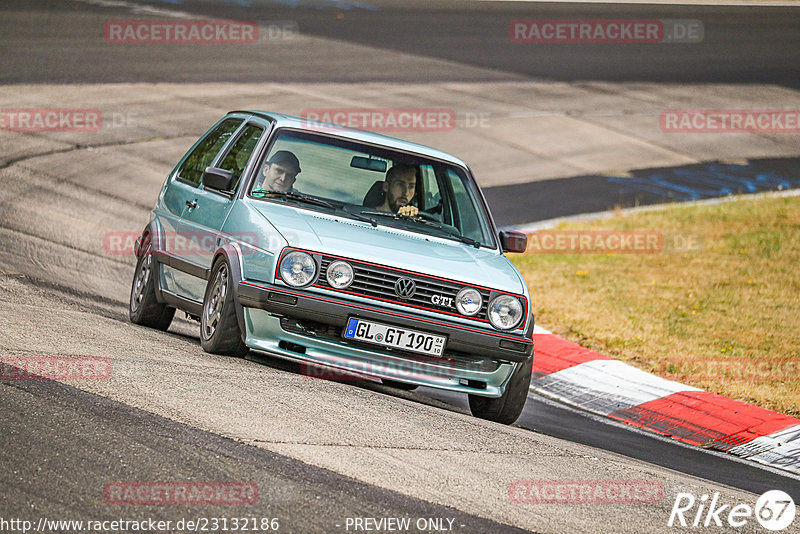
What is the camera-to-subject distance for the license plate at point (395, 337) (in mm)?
7020

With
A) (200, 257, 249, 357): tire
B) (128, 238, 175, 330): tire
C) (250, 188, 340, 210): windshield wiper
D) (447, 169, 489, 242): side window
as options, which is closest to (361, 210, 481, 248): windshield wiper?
(447, 169, 489, 242): side window

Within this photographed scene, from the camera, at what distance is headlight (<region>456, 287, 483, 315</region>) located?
719 centimetres

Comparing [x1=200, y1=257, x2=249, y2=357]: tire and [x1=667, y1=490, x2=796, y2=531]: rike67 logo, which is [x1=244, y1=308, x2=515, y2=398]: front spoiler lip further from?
[x1=667, y1=490, x2=796, y2=531]: rike67 logo

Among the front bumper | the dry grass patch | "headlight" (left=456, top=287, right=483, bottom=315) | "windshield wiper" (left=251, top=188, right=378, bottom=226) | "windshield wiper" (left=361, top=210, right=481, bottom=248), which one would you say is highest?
"windshield wiper" (left=251, top=188, right=378, bottom=226)

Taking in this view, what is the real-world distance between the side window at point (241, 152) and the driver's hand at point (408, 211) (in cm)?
114

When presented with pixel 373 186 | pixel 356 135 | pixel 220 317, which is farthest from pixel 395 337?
pixel 356 135

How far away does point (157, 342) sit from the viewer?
309 inches

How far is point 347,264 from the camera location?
704cm

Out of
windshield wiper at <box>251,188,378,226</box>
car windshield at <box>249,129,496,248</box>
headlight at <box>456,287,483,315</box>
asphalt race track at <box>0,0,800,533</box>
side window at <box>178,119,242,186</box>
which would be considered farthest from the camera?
side window at <box>178,119,242,186</box>

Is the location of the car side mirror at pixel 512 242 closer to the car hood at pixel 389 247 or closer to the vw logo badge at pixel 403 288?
the car hood at pixel 389 247

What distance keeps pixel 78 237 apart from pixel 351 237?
224 inches

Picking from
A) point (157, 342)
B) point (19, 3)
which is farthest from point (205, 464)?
point (19, 3)

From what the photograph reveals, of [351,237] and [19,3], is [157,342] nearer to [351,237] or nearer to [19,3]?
[351,237]

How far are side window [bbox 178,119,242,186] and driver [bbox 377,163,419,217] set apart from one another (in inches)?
55.2
